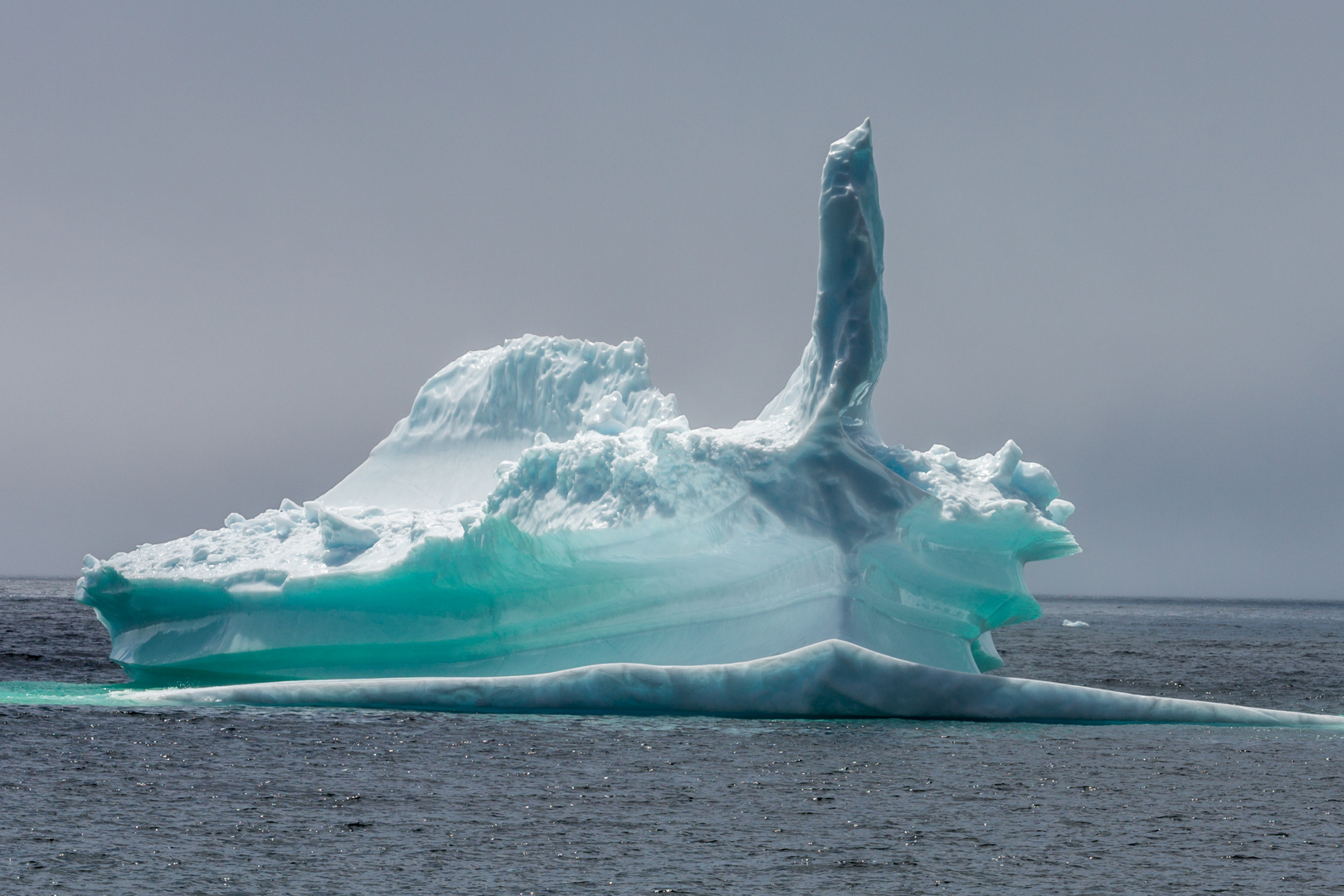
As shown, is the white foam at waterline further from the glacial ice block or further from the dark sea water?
the glacial ice block

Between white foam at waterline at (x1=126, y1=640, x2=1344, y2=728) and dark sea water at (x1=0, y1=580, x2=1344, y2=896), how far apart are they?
199 mm

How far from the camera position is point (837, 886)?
691cm

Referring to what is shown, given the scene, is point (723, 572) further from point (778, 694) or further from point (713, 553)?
point (778, 694)

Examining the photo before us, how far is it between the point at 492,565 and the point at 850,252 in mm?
5073

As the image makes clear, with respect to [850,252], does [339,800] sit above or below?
below

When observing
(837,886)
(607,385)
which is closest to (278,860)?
(837,886)

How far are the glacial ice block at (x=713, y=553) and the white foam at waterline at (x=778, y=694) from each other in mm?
709

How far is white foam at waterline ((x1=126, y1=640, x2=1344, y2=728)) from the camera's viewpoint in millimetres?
12062

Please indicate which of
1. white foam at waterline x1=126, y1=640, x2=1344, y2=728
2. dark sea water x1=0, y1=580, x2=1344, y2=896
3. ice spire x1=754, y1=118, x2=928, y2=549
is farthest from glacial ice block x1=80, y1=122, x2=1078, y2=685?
dark sea water x1=0, y1=580, x2=1344, y2=896

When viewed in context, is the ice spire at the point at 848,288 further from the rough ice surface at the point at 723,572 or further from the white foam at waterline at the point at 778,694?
the white foam at waterline at the point at 778,694

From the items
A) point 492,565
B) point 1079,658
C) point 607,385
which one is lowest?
point 1079,658

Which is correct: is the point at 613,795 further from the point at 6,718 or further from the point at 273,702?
the point at 6,718

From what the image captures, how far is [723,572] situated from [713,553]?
0.25 meters

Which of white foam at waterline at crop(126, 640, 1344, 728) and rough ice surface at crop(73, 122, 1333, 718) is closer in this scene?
white foam at waterline at crop(126, 640, 1344, 728)
